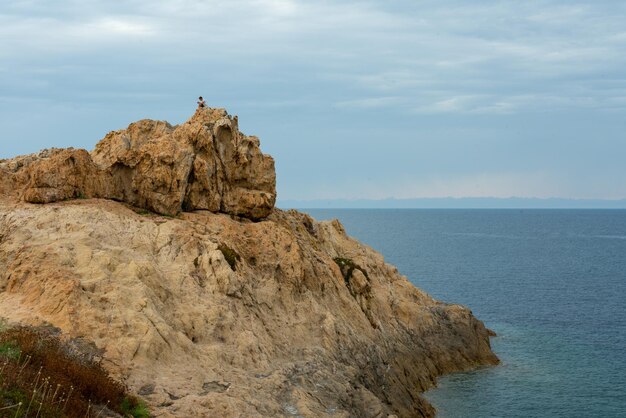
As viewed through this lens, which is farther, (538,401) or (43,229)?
(538,401)

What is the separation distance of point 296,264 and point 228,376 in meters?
12.9

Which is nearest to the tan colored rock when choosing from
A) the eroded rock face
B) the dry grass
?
the eroded rock face

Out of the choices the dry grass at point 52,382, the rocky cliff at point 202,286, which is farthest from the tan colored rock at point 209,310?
the dry grass at point 52,382

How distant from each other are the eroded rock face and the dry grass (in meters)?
14.9

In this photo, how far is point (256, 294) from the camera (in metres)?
38.5

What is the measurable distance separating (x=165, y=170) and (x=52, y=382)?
72.0 ft

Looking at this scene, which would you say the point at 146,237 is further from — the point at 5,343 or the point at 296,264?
the point at 5,343

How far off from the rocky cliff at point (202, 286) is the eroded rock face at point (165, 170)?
0.09 metres

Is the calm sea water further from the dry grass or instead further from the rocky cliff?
the dry grass

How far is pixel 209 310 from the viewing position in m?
34.1

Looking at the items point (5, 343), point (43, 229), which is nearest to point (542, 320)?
point (43, 229)

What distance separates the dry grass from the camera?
19.0 metres

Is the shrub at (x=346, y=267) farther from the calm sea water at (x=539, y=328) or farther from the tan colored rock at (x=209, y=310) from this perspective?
the calm sea water at (x=539, y=328)

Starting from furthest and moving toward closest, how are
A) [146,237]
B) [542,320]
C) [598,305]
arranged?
1. [598,305]
2. [542,320]
3. [146,237]
